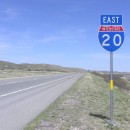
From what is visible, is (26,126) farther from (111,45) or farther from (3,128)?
(111,45)

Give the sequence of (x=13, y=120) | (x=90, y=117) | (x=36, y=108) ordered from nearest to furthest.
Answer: (x=13, y=120) < (x=90, y=117) < (x=36, y=108)

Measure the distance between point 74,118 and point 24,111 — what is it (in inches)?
108

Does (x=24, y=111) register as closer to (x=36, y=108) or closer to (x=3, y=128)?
(x=36, y=108)

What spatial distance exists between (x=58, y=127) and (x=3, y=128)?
5.14 ft

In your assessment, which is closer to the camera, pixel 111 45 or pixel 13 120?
pixel 111 45

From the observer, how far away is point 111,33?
1207 cm

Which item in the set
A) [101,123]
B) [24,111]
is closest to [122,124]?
[101,123]

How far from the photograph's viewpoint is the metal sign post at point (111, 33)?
39.3 feet

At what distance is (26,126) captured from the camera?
1168 centimetres

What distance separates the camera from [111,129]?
37.9 feet

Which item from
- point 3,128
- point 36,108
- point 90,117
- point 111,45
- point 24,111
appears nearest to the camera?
point 3,128

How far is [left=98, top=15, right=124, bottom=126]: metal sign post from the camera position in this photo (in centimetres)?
1199

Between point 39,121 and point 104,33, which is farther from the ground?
point 104,33

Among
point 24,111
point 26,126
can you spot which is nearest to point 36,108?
point 24,111
